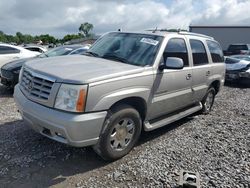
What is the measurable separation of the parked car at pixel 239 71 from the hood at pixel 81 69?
28.6 feet

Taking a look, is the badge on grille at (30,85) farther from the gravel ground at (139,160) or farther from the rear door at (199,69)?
the rear door at (199,69)

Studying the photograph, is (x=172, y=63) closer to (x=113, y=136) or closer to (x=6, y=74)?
(x=113, y=136)

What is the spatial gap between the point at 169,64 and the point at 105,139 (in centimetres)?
158

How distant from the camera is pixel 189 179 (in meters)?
3.36

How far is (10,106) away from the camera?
6.33m

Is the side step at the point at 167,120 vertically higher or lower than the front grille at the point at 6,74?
lower

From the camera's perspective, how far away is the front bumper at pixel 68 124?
320 cm

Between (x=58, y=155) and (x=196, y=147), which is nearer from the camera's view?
(x=58, y=155)

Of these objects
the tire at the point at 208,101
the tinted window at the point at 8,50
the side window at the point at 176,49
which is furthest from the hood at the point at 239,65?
the tinted window at the point at 8,50

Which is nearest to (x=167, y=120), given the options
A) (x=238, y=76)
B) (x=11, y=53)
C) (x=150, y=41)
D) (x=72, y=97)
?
(x=150, y=41)

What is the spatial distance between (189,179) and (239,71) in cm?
924

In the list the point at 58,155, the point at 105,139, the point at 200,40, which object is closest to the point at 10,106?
the point at 58,155

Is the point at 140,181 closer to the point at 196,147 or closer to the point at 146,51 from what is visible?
the point at 196,147

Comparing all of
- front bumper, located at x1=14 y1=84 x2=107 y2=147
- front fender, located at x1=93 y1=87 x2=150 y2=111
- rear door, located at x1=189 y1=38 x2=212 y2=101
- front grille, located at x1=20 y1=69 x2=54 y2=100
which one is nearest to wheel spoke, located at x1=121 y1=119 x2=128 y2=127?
front fender, located at x1=93 y1=87 x2=150 y2=111
